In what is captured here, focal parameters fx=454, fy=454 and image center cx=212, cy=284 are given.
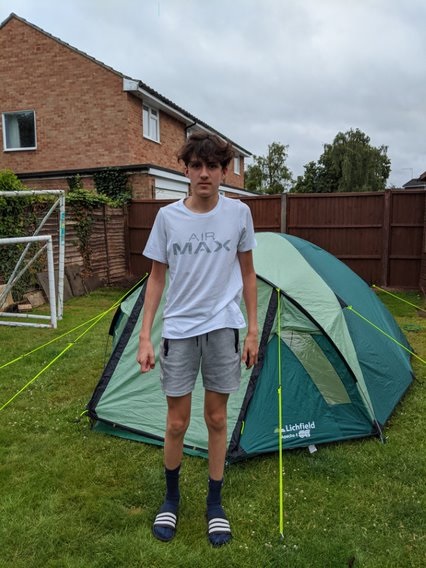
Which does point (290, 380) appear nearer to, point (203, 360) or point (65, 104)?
point (203, 360)

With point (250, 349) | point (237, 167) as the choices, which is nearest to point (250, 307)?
point (250, 349)

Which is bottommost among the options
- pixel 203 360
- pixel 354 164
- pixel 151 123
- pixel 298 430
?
pixel 298 430

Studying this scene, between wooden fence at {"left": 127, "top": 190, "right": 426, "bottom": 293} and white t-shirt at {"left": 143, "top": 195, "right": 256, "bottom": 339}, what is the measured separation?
8.14 metres

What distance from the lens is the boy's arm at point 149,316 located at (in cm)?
212

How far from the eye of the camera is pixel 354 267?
9961 millimetres

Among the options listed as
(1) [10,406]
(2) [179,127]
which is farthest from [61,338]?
(2) [179,127]

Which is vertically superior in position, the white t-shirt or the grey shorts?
the white t-shirt

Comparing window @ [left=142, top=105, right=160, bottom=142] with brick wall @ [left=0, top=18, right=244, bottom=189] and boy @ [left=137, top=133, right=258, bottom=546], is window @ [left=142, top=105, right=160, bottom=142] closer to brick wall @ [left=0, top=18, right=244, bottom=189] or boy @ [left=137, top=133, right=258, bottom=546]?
brick wall @ [left=0, top=18, right=244, bottom=189]

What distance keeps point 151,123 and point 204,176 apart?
45.8 feet

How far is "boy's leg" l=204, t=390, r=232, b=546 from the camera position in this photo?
2160mm

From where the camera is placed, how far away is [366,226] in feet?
32.0

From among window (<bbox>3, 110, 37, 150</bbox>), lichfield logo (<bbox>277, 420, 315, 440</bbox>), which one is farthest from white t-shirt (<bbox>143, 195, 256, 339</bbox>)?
window (<bbox>3, 110, 37, 150</bbox>)

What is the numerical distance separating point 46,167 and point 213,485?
13.9 m

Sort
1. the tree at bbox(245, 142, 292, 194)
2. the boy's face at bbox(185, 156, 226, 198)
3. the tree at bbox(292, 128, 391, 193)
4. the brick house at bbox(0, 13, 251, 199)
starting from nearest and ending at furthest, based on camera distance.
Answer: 1. the boy's face at bbox(185, 156, 226, 198)
2. the brick house at bbox(0, 13, 251, 199)
3. the tree at bbox(292, 128, 391, 193)
4. the tree at bbox(245, 142, 292, 194)
